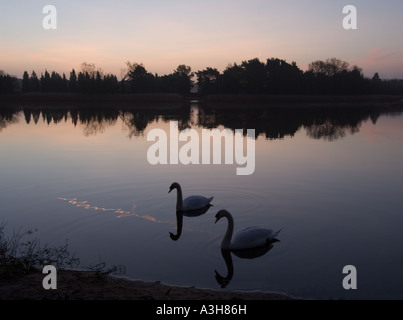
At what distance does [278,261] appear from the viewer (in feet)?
26.1

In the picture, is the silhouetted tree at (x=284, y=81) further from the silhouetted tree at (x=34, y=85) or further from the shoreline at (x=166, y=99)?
the silhouetted tree at (x=34, y=85)

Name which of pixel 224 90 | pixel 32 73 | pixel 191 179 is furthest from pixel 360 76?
pixel 32 73

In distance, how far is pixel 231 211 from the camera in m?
11.2

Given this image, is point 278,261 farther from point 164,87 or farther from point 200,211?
point 164,87

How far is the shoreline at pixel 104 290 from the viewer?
230 inches
